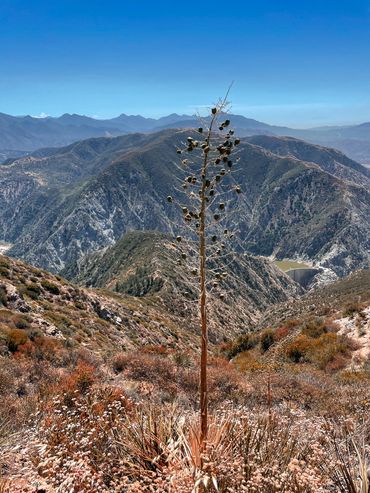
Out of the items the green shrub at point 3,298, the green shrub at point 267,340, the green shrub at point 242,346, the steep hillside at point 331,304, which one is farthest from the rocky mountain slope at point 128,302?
the steep hillside at point 331,304

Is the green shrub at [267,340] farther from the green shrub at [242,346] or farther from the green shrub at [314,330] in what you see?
the green shrub at [314,330]

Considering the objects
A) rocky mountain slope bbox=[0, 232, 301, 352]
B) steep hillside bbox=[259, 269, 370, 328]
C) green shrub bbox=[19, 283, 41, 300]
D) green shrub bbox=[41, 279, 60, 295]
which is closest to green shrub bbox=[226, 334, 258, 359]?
rocky mountain slope bbox=[0, 232, 301, 352]

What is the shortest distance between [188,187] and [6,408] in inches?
214

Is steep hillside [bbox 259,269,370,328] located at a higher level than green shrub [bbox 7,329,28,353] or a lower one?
lower

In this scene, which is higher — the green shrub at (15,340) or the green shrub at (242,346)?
the green shrub at (15,340)

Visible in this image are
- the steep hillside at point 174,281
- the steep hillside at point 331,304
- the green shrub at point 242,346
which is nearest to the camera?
the green shrub at point 242,346

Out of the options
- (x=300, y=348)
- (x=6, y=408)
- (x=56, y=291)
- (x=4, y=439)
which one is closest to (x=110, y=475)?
(x=4, y=439)

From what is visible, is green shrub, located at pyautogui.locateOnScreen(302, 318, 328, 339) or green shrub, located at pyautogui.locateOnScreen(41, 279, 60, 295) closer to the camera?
green shrub, located at pyautogui.locateOnScreen(302, 318, 328, 339)

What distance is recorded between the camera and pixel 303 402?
9594 millimetres

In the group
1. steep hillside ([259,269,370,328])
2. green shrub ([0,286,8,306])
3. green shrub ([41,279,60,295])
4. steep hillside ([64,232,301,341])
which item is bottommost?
steep hillside ([64,232,301,341])

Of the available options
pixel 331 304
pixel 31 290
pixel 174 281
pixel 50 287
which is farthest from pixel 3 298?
pixel 174 281

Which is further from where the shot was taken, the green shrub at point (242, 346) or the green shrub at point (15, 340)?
the green shrub at point (242, 346)

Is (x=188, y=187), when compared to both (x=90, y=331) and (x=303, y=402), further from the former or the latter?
(x=90, y=331)

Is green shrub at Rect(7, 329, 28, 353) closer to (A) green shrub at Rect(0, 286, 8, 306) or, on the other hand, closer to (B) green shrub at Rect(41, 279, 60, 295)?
(A) green shrub at Rect(0, 286, 8, 306)
